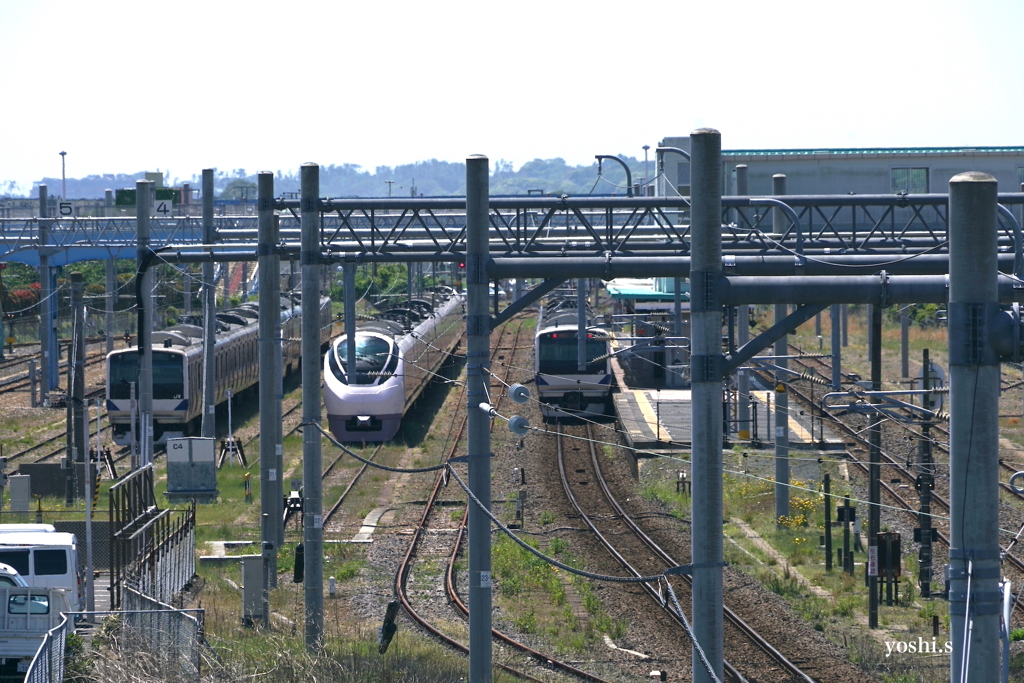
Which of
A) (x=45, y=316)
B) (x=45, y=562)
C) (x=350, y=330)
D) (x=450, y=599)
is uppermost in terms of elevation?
(x=45, y=316)

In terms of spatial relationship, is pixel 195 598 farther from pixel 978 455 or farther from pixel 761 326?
pixel 761 326

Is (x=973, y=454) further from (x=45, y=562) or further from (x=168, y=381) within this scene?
(x=168, y=381)

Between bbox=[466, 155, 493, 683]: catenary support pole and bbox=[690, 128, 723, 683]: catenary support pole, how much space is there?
117 inches

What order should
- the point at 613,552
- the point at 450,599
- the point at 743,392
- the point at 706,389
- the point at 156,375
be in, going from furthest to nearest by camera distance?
the point at 156,375 < the point at 743,392 < the point at 613,552 < the point at 450,599 < the point at 706,389

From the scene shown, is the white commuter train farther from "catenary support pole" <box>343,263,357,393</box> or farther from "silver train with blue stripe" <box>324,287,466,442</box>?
"catenary support pole" <box>343,263,357,393</box>

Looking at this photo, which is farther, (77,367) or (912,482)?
(77,367)

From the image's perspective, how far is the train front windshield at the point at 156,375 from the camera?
86.0 ft

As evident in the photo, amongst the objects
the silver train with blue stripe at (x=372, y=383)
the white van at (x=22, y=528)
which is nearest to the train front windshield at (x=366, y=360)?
the silver train with blue stripe at (x=372, y=383)

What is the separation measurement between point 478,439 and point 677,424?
54.6 ft

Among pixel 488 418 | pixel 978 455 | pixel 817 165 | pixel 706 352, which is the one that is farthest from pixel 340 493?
pixel 817 165

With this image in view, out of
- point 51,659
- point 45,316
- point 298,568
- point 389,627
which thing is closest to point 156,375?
point 45,316

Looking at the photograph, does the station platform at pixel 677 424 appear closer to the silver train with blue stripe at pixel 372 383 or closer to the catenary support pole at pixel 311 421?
the silver train with blue stripe at pixel 372 383

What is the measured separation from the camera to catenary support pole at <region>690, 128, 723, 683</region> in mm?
6879

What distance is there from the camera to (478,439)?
9.99 metres
